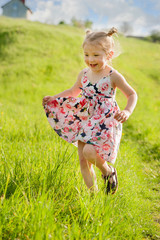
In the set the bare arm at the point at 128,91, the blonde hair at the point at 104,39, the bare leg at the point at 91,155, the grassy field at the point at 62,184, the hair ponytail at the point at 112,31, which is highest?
the hair ponytail at the point at 112,31

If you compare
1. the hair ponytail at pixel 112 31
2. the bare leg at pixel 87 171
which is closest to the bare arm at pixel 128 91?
the hair ponytail at pixel 112 31

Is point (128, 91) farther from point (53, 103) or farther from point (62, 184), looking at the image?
point (62, 184)

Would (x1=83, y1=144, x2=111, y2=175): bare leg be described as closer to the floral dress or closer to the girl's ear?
the floral dress

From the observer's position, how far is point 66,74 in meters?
11.8

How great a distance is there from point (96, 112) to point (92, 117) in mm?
73

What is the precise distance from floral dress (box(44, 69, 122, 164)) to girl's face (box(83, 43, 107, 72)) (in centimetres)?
15

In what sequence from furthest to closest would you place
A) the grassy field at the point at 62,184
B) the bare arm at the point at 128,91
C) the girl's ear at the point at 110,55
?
the girl's ear at the point at 110,55 → the bare arm at the point at 128,91 → the grassy field at the point at 62,184

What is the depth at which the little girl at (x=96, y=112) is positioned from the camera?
2.67 meters

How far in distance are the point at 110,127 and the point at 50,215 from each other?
1.10 meters

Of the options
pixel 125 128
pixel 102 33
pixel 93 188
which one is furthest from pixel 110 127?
pixel 125 128

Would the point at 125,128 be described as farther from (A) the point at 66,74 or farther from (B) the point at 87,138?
(A) the point at 66,74

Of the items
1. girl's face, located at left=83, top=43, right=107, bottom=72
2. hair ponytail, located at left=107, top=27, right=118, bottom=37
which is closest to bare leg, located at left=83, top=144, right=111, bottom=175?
girl's face, located at left=83, top=43, right=107, bottom=72

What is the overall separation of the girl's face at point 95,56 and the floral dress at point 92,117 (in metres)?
0.15

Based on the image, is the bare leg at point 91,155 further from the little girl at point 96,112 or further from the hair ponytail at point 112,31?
the hair ponytail at point 112,31
